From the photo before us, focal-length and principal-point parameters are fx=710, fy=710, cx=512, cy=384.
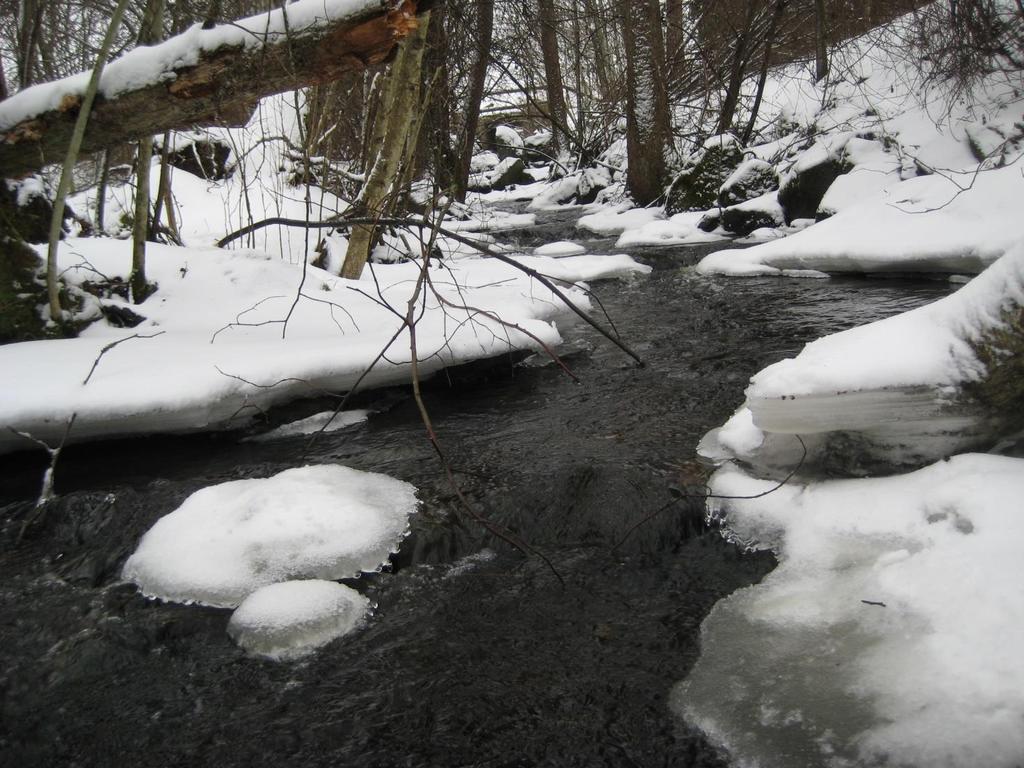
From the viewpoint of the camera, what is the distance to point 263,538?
8.85ft

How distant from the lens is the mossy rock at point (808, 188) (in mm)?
9133

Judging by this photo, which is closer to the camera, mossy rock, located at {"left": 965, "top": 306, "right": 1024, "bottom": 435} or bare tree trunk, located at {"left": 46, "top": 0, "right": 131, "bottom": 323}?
mossy rock, located at {"left": 965, "top": 306, "right": 1024, "bottom": 435}

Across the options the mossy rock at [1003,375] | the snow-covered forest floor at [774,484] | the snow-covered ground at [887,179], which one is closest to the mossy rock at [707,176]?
the snow-covered ground at [887,179]

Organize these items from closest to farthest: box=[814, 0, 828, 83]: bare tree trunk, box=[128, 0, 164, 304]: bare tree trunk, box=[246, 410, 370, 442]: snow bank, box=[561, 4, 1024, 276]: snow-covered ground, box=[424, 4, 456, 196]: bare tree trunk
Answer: box=[246, 410, 370, 442]: snow bank
box=[128, 0, 164, 304]: bare tree trunk
box=[561, 4, 1024, 276]: snow-covered ground
box=[424, 4, 456, 196]: bare tree trunk
box=[814, 0, 828, 83]: bare tree trunk

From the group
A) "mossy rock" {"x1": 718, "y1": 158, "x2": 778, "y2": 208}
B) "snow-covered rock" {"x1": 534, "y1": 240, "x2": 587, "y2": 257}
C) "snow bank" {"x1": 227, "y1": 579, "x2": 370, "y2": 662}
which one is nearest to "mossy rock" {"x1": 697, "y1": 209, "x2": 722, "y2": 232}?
"mossy rock" {"x1": 718, "y1": 158, "x2": 778, "y2": 208}

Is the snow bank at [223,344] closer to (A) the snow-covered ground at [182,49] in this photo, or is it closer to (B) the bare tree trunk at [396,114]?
(B) the bare tree trunk at [396,114]

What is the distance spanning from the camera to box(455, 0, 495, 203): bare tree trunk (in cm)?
740

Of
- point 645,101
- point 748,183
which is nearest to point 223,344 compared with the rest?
point 748,183

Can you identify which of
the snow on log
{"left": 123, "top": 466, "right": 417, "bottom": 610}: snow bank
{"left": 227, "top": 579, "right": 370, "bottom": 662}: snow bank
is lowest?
{"left": 227, "top": 579, "right": 370, "bottom": 662}: snow bank

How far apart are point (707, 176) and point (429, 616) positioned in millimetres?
10685

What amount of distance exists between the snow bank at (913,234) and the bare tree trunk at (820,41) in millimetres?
4557

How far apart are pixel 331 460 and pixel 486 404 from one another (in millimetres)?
1091

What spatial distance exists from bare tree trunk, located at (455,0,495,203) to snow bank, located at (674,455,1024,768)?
5.69 meters

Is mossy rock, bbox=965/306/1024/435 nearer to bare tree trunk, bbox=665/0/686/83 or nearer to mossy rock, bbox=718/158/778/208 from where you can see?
mossy rock, bbox=718/158/778/208
